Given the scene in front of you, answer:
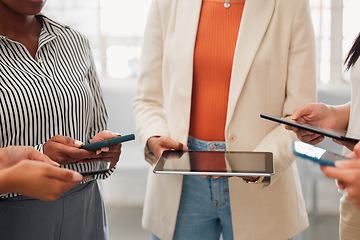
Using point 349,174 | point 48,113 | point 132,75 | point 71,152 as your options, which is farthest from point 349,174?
point 132,75

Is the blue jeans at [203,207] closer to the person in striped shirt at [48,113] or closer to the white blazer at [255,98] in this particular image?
the white blazer at [255,98]

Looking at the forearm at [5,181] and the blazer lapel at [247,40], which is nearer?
the forearm at [5,181]

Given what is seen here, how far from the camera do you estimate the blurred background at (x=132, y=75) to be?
109 inches

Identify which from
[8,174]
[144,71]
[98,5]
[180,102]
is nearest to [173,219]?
[180,102]

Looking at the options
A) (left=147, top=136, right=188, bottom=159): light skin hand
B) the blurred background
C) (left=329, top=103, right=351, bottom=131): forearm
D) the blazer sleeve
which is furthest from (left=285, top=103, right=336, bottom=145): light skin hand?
the blurred background

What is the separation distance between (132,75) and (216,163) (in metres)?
2.20

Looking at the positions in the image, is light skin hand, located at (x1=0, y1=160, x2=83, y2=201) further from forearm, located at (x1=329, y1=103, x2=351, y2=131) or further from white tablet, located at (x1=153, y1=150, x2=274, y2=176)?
forearm, located at (x1=329, y1=103, x2=351, y2=131)

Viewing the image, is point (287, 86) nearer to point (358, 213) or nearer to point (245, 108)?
point (245, 108)

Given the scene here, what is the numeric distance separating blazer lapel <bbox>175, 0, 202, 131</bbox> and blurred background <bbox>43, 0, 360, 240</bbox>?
1.50 m

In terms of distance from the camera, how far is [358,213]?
1.18 m

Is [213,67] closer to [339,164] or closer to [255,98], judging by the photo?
[255,98]

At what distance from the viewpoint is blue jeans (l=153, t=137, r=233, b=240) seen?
133 cm

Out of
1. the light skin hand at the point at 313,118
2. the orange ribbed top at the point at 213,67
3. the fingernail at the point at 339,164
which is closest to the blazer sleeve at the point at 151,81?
the orange ribbed top at the point at 213,67

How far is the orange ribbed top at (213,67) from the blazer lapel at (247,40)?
0.12ft
